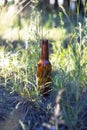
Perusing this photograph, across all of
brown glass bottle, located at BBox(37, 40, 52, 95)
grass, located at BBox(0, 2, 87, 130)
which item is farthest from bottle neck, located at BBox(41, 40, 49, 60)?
grass, located at BBox(0, 2, 87, 130)

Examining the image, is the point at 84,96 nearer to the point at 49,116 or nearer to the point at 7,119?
the point at 49,116

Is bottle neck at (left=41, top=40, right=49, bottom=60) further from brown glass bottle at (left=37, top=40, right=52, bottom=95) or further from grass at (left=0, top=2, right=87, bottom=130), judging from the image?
grass at (left=0, top=2, right=87, bottom=130)

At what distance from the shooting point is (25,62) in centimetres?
319

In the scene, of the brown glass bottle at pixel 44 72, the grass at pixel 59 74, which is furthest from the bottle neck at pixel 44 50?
the grass at pixel 59 74

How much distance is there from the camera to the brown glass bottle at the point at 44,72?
8.99 ft

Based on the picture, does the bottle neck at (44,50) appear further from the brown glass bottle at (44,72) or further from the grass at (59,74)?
the grass at (59,74)

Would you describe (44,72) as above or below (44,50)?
below

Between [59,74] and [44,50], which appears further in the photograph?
[59,74]

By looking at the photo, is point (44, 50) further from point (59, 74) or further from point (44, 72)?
point (59, 74)

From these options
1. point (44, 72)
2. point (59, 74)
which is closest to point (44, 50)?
point (44, 72)

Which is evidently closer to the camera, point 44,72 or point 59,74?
point 44,72

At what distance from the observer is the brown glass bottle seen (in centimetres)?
274

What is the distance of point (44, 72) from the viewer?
2.80 metres

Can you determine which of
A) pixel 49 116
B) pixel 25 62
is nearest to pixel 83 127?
pixel 49 116
